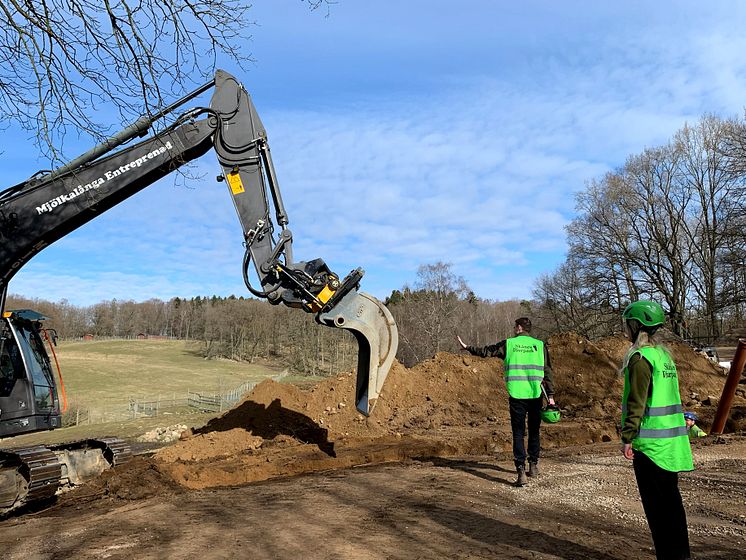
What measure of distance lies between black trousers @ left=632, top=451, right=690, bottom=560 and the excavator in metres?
4.35

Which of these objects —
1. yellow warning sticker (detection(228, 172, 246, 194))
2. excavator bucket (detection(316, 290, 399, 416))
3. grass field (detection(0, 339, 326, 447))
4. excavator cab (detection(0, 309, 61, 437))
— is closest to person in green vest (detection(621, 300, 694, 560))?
excavator bucket (detection(316, 290, 399, 416))

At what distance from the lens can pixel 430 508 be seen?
6.05 metres

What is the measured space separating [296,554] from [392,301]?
73.5m

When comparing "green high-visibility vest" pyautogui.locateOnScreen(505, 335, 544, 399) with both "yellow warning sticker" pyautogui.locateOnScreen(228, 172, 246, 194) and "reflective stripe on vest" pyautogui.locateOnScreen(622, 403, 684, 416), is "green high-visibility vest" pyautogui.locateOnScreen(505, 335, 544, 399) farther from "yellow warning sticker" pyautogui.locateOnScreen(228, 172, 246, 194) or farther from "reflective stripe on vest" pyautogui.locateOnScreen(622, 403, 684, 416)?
"yellow warning sticker" pyautogui.locateOnScreen(228, 172, 246, 194)

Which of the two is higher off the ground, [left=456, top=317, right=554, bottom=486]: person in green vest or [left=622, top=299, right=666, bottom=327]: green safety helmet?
[left=622, top=299, right=666, bottom=327]: green safety helmet

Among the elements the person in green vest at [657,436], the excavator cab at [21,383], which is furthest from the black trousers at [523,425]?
the excavator cab at [21,383]

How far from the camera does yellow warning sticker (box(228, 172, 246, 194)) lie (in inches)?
318

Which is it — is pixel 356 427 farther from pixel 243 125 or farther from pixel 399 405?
pixel 243 125

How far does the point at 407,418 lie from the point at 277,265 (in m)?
7.15

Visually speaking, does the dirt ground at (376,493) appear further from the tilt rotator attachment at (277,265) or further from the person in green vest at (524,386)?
the tilt rotator attachment at (277,265)

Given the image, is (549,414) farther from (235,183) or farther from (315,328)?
(315,328)

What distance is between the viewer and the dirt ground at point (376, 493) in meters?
4.93

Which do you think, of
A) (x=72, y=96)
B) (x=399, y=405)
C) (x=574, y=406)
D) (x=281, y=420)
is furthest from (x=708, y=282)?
(x=72, y=96)

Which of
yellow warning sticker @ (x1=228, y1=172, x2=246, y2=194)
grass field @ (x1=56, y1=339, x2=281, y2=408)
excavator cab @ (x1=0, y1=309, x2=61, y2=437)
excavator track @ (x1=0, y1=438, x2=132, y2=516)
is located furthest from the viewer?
grass field @ (x1=56, y1=339, x2=281, y2=408)
